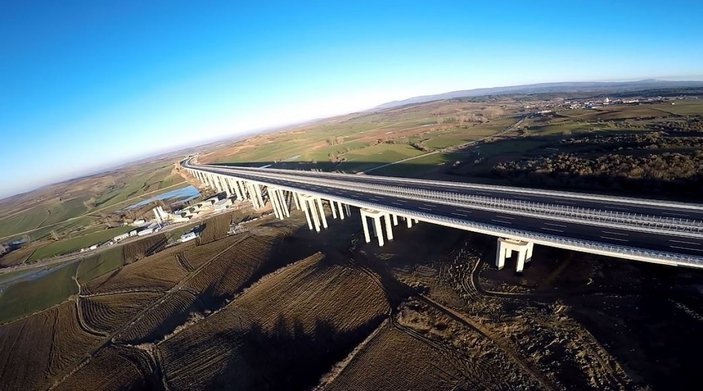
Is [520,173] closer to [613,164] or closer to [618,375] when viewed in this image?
[613,164]

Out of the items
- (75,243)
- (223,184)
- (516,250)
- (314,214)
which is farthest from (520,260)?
(223,184)

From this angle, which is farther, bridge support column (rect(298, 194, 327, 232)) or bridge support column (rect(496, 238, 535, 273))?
bridge support column (rect(298, 194, 327, 232))

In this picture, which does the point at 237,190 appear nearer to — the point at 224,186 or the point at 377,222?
the point at 224,186

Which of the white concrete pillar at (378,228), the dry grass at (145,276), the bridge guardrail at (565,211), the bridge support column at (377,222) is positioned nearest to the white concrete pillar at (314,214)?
the bridge support column at (377,222)

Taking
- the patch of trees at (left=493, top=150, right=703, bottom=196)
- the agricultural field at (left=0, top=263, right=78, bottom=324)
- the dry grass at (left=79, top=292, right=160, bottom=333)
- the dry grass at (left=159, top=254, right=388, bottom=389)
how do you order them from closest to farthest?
1. the dry grass at (left=159, top=254, right=388, bottom=389)
2. the dry grass at (left=79, top=292, right=160, bottom=333)
3. the patch of trees at (left=493, top=150, right=703, bottom=196)
4. the agricultural field at (left=0, top=263, right=78, bottom=324)

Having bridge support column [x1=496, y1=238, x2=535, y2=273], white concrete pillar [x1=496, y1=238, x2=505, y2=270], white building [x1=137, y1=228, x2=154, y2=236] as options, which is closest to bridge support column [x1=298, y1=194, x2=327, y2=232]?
white concrete pillar [x1=496, y1=238, x2=505, y2=270]

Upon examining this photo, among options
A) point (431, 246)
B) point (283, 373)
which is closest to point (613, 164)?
point (431, 246)

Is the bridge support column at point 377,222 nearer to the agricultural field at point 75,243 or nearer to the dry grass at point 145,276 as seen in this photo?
the dry grass at point 145,276

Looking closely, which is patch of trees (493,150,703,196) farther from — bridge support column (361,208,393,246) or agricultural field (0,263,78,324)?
agricultural field (0,263,78,324)
